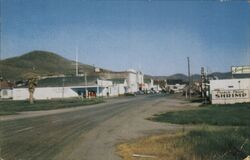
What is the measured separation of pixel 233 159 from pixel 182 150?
260 centimetres

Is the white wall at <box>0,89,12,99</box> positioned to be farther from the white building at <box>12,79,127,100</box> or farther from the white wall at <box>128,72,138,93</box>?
the white wall at <box>128,72,138,93</box>

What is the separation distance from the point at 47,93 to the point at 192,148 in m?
94.0

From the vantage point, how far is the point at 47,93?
350 ft

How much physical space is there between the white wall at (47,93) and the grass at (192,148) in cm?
8751

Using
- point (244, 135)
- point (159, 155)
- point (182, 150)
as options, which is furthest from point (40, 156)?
point (244, 135)

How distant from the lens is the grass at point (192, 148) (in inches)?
539

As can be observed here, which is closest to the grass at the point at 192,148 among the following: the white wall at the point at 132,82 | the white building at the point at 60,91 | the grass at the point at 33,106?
the grass at the point at 33,106

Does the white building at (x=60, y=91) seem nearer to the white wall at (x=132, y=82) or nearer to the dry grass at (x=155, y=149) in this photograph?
the white wall at (x=132, y=82)

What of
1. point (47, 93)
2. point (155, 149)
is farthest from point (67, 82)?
point (155, 149)

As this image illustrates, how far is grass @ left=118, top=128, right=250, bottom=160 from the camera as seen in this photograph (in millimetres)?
13683

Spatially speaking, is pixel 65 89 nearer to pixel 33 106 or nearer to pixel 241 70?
pixel 241 70

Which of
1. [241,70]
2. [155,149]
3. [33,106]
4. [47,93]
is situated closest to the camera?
[155,149]

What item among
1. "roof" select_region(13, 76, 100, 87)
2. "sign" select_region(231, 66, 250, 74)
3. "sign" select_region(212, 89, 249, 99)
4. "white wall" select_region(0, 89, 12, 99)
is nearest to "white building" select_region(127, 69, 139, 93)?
"roof" select_region(13, 76, 100, 87)

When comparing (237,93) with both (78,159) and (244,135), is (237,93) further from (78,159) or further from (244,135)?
(78,159)
